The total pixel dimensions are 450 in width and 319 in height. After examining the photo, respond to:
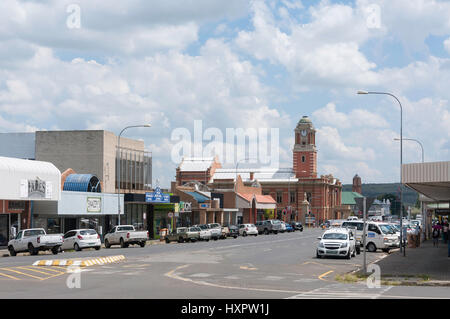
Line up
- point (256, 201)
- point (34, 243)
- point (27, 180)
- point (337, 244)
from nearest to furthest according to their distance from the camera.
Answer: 1. point (337, 244)
2. point (34, 243)
3. point (27, 180)
4. point (256, 201)

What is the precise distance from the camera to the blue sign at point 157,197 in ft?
219

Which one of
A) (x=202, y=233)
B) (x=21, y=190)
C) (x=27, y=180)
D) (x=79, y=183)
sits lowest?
(x=202, y=233)

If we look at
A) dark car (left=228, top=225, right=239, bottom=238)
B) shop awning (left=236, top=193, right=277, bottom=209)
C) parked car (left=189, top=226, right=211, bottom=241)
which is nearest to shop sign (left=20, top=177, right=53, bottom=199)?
parked car (left=189, top=226, right=211, bottom=241)

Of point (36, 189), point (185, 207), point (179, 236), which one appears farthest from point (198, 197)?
point (36, 189)

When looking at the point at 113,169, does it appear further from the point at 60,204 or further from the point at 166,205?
the point at 60,204

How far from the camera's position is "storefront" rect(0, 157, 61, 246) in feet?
154

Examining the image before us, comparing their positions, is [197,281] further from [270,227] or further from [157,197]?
[270,227]

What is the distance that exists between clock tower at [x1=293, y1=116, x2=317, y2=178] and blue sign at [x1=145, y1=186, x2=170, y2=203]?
78427mm

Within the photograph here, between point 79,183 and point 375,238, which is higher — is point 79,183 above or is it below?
above

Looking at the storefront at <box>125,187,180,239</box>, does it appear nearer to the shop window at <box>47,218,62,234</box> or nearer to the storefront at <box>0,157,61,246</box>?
the shop window at <box>47,218,62,234</box>

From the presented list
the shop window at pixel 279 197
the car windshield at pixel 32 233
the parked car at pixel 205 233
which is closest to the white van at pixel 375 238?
the parked car at pixel 205 233

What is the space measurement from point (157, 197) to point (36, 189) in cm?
1984

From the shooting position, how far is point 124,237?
49.4 m

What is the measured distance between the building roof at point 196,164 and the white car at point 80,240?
10181cm
